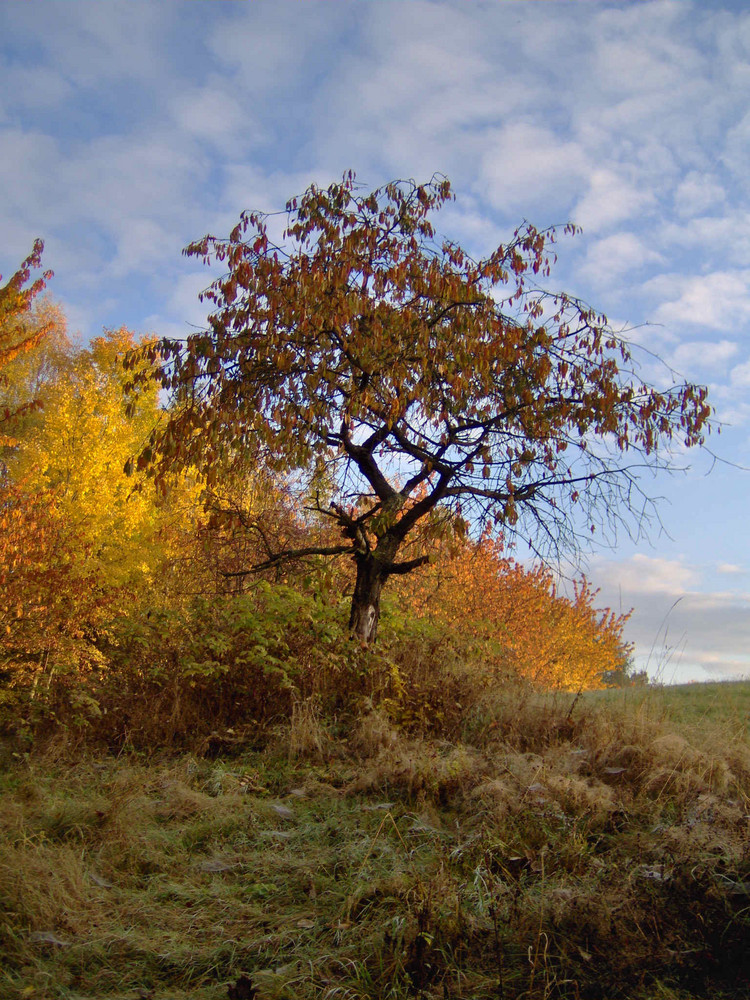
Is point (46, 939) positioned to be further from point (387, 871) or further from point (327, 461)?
point (327, 461)

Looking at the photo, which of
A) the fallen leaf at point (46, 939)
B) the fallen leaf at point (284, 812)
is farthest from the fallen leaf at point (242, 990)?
the fallen leaf at point (284, 812)

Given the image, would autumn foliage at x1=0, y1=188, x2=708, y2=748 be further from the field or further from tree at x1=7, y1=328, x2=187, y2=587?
tree at x1=7, y1=328, x2=187, y2=587

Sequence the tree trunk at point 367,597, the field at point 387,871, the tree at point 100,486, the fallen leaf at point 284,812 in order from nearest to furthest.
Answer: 1. the field at point 387,871
2. the fallen leaf at point 284,812
3. the tree trunk at point 367,597
4. the tree at point 100,486

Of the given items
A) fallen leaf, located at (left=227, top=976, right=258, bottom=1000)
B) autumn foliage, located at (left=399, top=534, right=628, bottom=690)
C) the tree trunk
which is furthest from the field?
autumn foliage, located at (left=399, top=534, right=628, bottom=690)

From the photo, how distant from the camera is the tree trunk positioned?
328 inches

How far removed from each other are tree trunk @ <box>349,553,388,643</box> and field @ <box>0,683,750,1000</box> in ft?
6.17

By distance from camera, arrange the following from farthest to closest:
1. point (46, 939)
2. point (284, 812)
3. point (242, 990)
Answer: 1. point (284, 812)
2. point (46, 939)
3. point (242, 990)

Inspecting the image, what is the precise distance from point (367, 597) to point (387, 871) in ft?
15.0

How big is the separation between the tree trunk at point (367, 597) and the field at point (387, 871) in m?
1.88

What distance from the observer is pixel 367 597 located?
8391 mm

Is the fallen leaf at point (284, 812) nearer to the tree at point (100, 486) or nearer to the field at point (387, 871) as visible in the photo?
the field at point (387, 871)

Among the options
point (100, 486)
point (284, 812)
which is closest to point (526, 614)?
point (100, 486)

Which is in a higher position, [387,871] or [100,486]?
[100,486]

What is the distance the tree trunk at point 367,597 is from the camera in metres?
8.34
